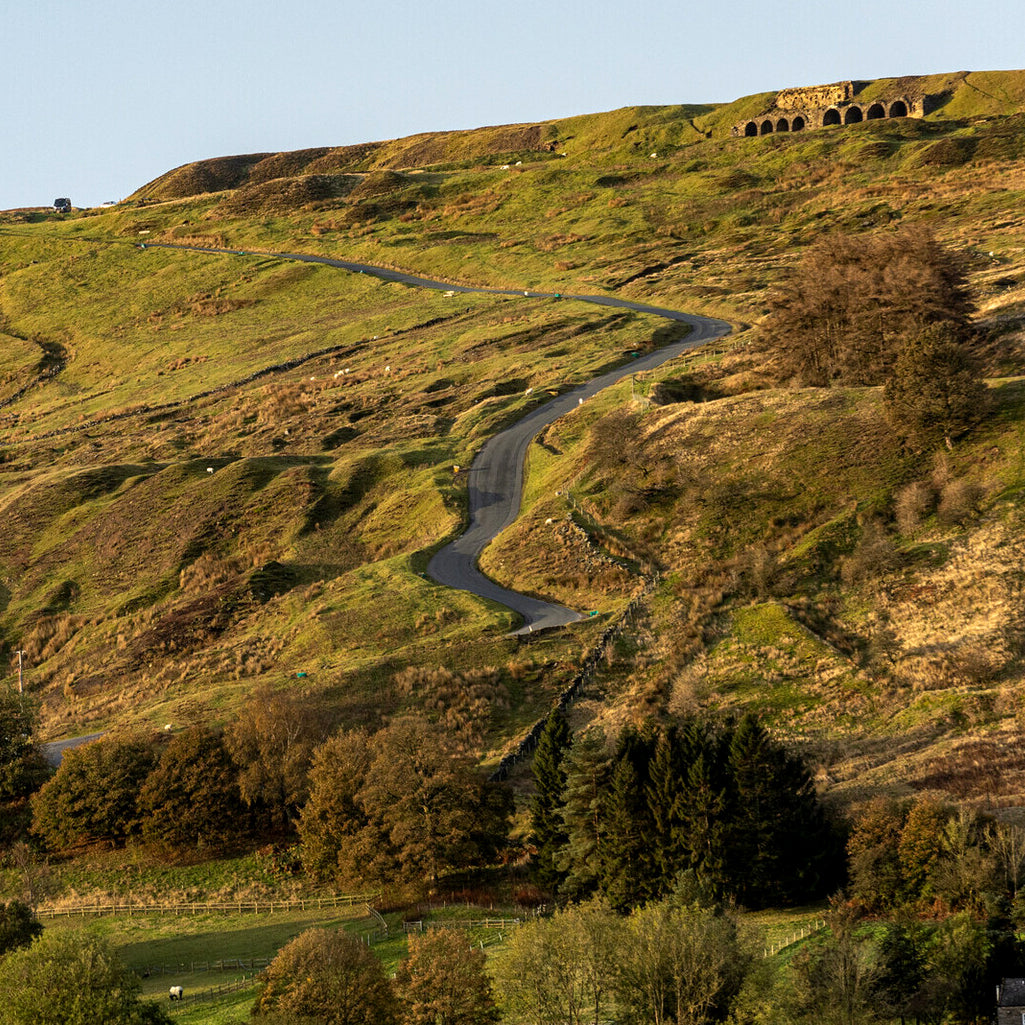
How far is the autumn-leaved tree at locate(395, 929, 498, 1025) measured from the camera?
3006 cm

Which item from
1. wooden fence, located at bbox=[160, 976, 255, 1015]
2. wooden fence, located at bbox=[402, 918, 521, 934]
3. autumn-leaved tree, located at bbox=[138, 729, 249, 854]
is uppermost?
autumn-leaved tree, located at bbox=[138, 729, 249, 854]

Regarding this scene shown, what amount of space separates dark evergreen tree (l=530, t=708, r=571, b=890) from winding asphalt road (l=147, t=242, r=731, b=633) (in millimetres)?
14795

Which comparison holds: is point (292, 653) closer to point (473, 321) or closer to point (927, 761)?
point (927, 761)

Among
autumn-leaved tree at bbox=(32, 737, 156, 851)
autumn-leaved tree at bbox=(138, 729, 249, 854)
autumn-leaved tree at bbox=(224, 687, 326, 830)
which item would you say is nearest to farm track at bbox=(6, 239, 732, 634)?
autumn-leaved tree at bbox=(224, 687, 326, 830)

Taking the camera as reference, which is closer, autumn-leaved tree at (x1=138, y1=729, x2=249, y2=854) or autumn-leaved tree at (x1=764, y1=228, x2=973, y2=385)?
autumn-leaved tree at (x1=138, y1=729, x2=249, y2=854)

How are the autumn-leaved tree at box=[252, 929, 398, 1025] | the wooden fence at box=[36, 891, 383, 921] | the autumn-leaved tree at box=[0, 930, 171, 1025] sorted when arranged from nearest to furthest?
the autumn-leaved tree at box=[252, 929, 398, 1025] < the autumn-leaved tree at box=[0, 930, 171, 1025] < the wooden fence at box=[36, 891, 383, 921]

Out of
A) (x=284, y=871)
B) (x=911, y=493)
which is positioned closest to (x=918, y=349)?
(x=911, y=493)

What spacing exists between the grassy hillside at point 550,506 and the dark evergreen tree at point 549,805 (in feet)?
23.2

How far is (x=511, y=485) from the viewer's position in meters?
84.6

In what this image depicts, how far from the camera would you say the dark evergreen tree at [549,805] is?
140 feet

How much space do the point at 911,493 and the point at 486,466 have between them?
3398 cm

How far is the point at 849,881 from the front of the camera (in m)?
37.4

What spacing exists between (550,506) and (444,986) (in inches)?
1842

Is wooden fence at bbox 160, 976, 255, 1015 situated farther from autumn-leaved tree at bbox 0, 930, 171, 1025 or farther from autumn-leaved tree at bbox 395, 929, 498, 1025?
autumn-leaved tree at bbox 395, 929, 498, 1025
